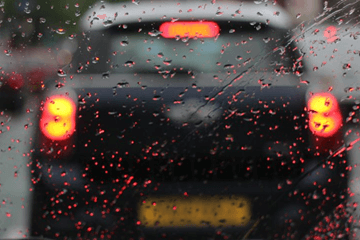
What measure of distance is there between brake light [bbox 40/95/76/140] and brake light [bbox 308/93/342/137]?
86cm

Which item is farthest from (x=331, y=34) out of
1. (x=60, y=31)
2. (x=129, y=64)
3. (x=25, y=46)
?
(x=25, y=46)

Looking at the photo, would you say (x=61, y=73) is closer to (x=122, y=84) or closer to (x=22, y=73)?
(x=22, y=73)

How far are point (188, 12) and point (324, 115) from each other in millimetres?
611

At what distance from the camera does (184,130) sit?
281 centimetres

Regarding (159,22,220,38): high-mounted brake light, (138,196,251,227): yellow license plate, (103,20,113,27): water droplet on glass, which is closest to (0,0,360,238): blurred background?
(103,20,113,27): water droplet on glass

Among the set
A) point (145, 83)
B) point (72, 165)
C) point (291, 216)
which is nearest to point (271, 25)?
point (145, 83)

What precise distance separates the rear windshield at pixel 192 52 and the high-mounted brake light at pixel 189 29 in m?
0.01

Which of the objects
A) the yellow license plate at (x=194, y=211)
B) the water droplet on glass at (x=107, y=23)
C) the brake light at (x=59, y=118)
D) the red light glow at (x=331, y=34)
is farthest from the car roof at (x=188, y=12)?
the yellow license plate at (x=194, y=211)

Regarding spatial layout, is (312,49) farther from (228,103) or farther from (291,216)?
(291,216)

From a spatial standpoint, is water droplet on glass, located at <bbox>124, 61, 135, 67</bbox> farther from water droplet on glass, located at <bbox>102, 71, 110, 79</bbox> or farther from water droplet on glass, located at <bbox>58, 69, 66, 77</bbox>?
water droplet on glass, located at <bbox>58, 69, 66, 77</bbox>

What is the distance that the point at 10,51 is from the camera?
8.95 feet

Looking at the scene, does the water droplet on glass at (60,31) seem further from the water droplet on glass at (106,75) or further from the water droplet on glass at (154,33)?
the water droplet on glass at (154,33)

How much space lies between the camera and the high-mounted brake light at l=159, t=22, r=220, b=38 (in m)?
2.82

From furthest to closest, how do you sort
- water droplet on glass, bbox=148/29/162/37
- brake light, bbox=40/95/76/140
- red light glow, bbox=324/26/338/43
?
1. water droplet on glass, bbox=148/29/162/37
2. brake light, bbox=40/95/76/140
3. red light glow, bbox=324/26/338/43
